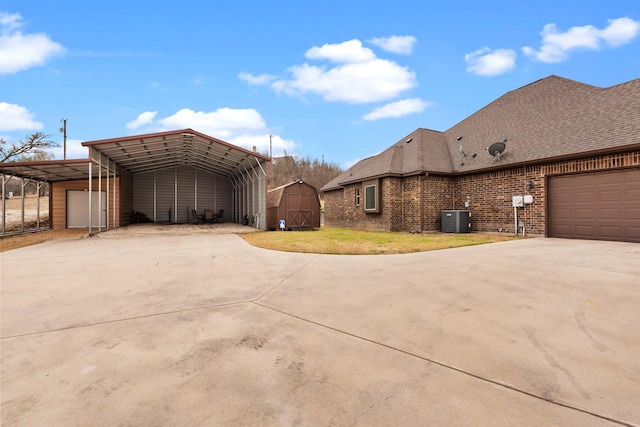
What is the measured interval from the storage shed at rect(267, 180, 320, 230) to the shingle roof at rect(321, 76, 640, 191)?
3154 millimetres

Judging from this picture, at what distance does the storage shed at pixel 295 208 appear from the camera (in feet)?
54.5

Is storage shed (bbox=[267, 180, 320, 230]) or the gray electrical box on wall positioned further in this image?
storage shed (bbox=[267, 180, 320, 230])

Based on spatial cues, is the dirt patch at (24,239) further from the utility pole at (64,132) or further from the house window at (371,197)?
the utility pole at (64,132)

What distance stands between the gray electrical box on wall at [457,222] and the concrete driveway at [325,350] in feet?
29.4

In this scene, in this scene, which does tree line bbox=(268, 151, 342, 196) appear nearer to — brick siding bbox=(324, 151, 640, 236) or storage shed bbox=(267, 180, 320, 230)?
storage shed bbox=(267, 180, 320, 230)

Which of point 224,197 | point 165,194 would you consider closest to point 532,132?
point 224,197

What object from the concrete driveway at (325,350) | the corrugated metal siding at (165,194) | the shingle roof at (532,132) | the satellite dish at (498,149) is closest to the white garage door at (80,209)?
the corrugated metal siding at (165,194)

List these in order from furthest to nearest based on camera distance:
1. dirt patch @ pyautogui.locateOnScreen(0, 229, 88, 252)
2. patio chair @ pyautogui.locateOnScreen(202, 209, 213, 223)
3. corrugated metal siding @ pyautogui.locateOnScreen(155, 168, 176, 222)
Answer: corrugated metal siding @ pyautogui.locateOnScreen(155, 168, 176, 222) → patio chair @ pyautogui.locateOnScreen(202, 209, 213, 223) → dirt patch @ pyautogui.locateOnScreen(0, 229, 88, 252)

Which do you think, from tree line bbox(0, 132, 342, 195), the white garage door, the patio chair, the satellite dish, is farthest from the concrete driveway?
tree line bbox(0, 132, 342, 195)

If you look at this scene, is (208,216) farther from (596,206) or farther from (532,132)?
(596,206)

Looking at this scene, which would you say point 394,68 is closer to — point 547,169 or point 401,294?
point 547,169

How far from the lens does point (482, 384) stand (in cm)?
198

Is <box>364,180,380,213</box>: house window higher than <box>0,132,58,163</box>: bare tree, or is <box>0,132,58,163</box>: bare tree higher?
<box>0,132,58,163</box>: bare tree

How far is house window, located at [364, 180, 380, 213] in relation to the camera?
623 inches
